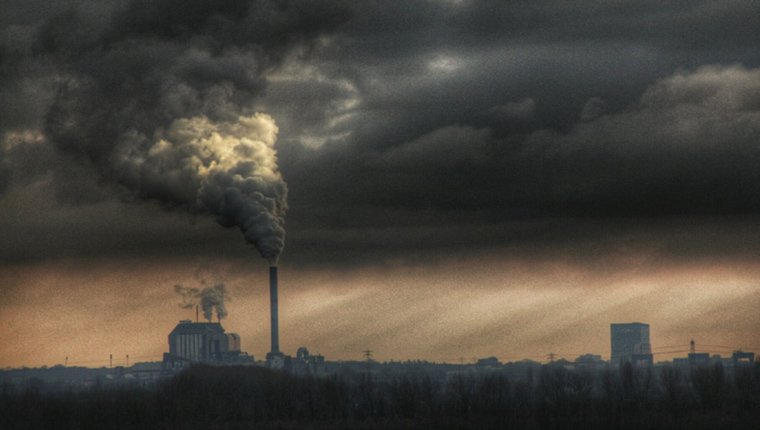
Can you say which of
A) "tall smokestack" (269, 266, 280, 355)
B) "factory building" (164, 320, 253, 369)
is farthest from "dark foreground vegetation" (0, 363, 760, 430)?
"factory building" (164, 320, 253, 369)

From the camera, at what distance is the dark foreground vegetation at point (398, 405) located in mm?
78250

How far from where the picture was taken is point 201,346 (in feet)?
564

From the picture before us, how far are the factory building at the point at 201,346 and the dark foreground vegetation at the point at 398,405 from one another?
62471 mm

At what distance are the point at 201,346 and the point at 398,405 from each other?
88.6 m

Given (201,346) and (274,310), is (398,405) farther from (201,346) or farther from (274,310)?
(201,346)

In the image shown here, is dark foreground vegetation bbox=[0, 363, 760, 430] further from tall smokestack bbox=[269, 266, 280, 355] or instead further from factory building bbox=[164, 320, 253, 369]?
factory building bbox=[164, 320, 253, 369]

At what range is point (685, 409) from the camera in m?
83.0

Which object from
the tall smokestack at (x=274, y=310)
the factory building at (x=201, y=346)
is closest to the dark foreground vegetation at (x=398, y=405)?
the tall smokestack at (x=274, y=310)

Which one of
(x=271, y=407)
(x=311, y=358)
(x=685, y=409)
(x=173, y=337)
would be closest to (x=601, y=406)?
(x=685, y=409)

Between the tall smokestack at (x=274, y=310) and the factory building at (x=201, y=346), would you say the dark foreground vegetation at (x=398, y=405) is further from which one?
the factory building at (x=201, y=346)

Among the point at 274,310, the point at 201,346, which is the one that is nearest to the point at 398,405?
the point at 274,310

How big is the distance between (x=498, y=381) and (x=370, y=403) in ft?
36.8

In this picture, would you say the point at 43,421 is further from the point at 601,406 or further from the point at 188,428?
the point at 601,406

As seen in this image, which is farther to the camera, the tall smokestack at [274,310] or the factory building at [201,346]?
the factory building at [201,346]
